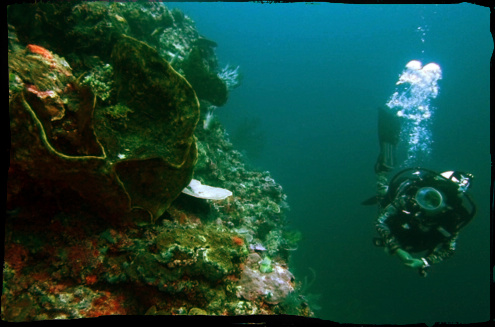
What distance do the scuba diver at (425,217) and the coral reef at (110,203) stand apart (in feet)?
11.2

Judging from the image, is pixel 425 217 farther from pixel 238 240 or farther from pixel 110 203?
pixel 110 203

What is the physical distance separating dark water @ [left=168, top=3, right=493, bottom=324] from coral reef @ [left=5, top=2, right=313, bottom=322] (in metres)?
11.2

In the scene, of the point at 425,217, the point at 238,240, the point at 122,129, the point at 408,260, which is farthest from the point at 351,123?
the point at 122,129

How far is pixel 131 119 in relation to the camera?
3.26m

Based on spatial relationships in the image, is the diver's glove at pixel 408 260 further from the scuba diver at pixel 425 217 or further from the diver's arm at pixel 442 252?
the diver's arm at pixel 442 252

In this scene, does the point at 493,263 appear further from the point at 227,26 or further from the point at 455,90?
the point at 227,26

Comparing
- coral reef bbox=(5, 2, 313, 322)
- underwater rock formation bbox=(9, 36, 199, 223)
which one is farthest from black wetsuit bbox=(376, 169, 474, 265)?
underwater rock formation bbox=(9, 36, 199, 223)

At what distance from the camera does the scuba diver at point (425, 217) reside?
6.07 m

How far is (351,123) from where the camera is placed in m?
101

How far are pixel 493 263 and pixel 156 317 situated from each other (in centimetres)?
189

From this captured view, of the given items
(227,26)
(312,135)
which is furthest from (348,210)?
(227,26)

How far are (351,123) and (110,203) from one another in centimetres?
10734

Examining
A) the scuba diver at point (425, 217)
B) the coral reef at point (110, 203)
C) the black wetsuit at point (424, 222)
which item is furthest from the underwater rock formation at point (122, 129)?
the black wetsuit at point (424, 222)

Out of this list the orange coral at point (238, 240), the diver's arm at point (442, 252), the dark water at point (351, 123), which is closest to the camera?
the orange coral at point (238, 240)
